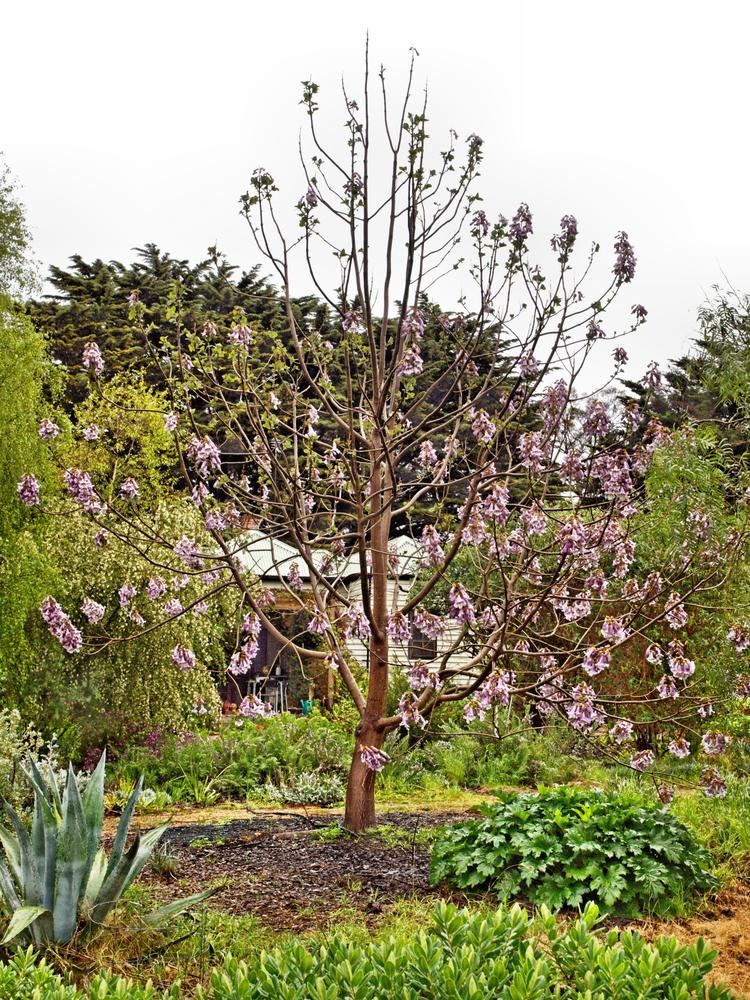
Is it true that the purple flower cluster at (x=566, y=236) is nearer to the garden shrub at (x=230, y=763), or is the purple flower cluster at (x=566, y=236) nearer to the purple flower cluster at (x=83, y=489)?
the purple flower cluster at (x=83, y=489)

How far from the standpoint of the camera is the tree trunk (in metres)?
6.79

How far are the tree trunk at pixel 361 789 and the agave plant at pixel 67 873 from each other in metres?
2.38

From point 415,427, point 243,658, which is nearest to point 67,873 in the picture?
point 243,658

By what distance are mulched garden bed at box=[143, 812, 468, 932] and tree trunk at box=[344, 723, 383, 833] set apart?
14 cm

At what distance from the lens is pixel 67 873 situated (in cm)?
427

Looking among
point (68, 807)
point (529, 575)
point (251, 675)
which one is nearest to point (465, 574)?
point (251, 675)

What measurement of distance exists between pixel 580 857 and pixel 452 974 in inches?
107

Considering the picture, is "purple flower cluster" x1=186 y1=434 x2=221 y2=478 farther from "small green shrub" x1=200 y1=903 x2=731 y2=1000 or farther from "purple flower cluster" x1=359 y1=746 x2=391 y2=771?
"small green shrub" x1=200 y1=903 x2=731 y2=1000

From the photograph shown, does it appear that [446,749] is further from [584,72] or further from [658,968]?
[658,968]

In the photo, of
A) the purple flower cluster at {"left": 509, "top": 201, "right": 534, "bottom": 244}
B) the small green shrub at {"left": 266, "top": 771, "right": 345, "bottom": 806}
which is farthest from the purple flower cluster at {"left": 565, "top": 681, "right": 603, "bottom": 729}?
the small green shrub at {"left": 266, "top": 771, "right": 345, "bottom": 806}

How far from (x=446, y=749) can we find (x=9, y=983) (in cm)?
901

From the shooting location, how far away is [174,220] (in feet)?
48.6

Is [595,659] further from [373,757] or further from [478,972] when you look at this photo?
[478,972]

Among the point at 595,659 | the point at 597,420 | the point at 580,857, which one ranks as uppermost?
the point at 597,420
